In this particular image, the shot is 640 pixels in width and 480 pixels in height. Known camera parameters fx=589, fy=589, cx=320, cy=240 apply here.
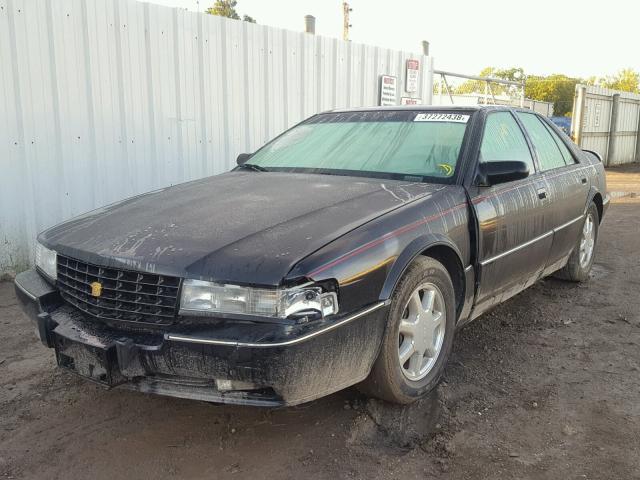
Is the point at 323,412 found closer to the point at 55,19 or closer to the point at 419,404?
the point at 419,404

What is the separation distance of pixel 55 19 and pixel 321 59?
11.7 ft

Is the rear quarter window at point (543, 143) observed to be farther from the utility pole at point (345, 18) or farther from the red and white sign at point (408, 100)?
the utility pole at point (345, 18)

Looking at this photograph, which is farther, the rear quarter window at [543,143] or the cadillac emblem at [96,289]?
the rear quarter window at [543,143]

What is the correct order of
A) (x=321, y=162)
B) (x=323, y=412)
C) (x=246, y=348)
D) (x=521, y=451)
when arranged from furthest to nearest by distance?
(x=321, y=162) < (x=323, y=412) < (x=521, y=451) < (x=246, y=348)

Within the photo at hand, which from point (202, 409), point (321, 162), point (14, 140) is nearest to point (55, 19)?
point (14, 140)

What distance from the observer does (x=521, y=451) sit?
262 centimetres

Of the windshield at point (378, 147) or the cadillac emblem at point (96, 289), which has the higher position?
the windshield at point (378, 147)

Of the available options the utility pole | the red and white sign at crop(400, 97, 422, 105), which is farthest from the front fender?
the utility pole

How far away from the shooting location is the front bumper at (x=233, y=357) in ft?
7.46

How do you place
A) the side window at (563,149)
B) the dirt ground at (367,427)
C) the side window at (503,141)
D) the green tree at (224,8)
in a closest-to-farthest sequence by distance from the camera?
the dirt ground at (367,427) < the side window at (503,141) < the side window at (563,149) < the green tree at (224,8)

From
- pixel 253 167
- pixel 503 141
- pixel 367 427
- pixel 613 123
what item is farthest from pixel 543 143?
pixel 613 123

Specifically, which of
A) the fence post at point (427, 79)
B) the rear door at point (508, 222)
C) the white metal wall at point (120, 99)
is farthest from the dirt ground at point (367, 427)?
the fence post at point (427, 79)

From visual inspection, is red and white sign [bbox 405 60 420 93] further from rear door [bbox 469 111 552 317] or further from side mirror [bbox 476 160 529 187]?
side mirror [bbox 476 160 529 187]

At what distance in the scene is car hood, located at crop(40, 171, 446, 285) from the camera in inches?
94.3
